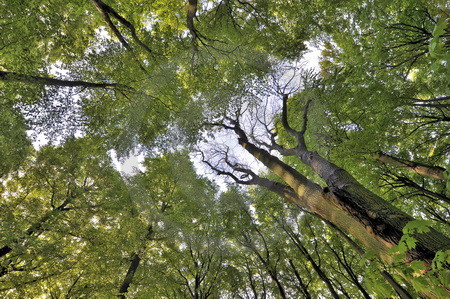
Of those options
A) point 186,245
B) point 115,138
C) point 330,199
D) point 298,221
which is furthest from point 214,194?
point 330,199

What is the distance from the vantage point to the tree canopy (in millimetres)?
4859

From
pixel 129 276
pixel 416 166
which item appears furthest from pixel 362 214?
pixel 129 276

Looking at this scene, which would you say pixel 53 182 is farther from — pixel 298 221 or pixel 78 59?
pixel 298 221

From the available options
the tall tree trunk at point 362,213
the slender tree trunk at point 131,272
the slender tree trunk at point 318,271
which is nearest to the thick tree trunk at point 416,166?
the tall tree trunk at point 362,213

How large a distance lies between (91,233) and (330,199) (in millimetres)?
7788

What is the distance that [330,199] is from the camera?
3.65 meters

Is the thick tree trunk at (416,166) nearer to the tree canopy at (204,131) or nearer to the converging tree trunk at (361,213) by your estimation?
the tree canopy at (204,131)

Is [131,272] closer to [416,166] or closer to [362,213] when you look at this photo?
[362,213]

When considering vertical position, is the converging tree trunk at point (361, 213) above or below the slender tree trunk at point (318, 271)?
below

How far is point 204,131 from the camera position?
8.26m

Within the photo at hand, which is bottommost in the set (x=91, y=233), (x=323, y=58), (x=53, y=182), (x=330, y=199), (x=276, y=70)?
(x=330, y=199)

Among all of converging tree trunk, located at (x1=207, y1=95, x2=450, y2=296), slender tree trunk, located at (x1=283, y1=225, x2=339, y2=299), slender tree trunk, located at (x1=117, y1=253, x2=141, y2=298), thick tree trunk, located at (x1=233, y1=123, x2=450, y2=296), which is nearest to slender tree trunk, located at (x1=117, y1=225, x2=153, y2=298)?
slender tree trunk, located at (x1=117, y1=253, x2=141, y2=298)

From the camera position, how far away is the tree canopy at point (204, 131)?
15.9 ft

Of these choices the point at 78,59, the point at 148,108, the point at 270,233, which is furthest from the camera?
the point at 270,233
